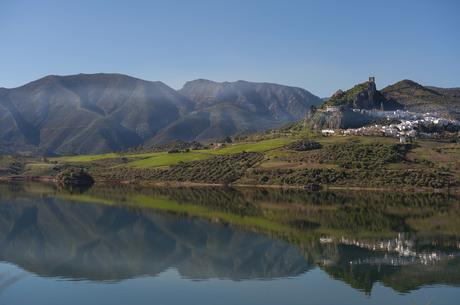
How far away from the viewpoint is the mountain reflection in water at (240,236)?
4219 cm

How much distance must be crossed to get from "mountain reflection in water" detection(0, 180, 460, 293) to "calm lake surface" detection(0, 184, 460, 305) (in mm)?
132

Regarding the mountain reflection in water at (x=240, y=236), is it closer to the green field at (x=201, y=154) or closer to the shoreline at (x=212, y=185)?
the shoreline at (x=212, y=185)

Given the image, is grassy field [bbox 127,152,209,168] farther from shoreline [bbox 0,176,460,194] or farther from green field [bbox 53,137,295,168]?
shoreline [bbox 0,176,460,194]

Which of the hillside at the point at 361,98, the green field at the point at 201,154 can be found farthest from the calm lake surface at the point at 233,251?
the hillside at the point at 361,98

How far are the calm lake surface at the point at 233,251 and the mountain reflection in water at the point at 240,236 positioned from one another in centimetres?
13

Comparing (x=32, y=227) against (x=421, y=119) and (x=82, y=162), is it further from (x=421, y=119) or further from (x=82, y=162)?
(x=421, y=119)

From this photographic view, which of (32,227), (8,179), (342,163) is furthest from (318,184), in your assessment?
(8,179)

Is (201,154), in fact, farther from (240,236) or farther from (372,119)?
(240,236)

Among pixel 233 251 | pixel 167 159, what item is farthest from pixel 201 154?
pixel 233 251

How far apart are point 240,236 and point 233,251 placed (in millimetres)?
7603

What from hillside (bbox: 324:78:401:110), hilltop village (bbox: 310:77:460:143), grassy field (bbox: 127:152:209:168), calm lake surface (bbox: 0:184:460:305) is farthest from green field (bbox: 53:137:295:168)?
calm lake surface (bbox: 0:184:460:305)

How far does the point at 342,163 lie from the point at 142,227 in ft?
188

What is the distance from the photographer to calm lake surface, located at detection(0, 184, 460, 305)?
35875 millimetres

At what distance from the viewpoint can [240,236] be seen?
58375mm
